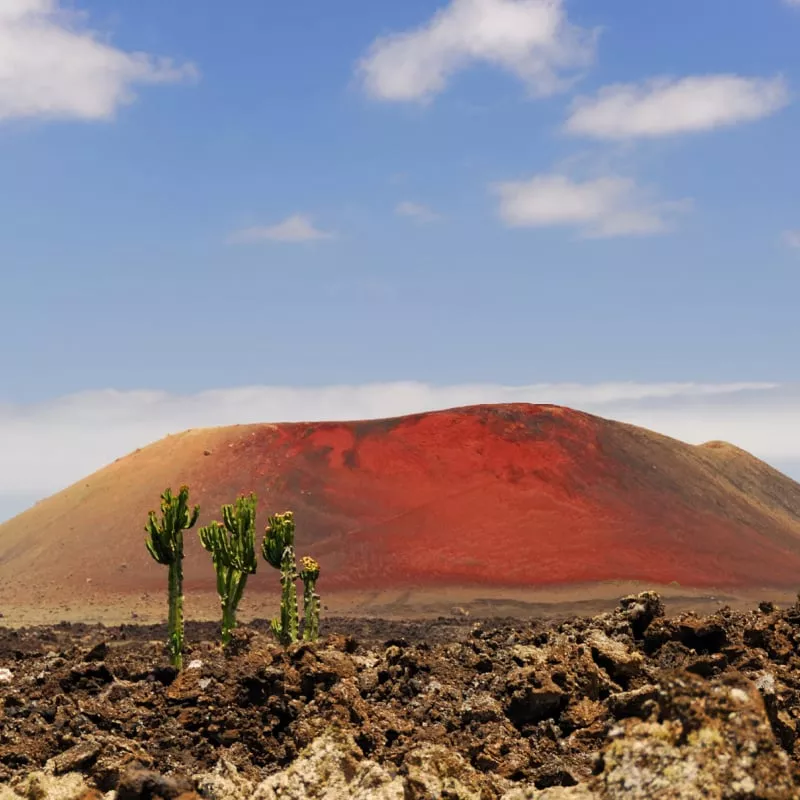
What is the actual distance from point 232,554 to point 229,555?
0.10 m

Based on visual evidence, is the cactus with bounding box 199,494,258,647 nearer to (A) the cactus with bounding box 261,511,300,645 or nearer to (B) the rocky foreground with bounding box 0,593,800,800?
(A) the cactus with bounding box 261,511,300,645

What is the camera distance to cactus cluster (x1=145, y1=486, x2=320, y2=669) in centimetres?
2928

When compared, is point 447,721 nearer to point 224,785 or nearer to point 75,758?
point 224,785

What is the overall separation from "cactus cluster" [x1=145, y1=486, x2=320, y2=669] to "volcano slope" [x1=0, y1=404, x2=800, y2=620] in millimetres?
40376

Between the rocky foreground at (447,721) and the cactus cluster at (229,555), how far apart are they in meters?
6.41

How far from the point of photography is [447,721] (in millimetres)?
15977

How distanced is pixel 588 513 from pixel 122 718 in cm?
6846

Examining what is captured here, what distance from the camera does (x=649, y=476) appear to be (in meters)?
94.0

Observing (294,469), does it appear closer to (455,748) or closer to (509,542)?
(509,542)

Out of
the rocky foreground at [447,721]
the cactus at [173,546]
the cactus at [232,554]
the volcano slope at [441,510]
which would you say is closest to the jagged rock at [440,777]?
the rocky foreground at [447,721]

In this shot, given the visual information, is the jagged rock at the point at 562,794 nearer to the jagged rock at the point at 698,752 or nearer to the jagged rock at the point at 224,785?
the jagged rock at the point at 698,752

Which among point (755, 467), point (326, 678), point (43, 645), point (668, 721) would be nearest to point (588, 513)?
point (755, 467)

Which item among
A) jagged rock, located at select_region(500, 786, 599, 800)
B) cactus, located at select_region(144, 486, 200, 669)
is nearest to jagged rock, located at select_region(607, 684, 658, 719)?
jagged rock, located at select_region(500, 786, 599, 800)

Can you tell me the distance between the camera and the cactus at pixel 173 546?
29.1 meters
